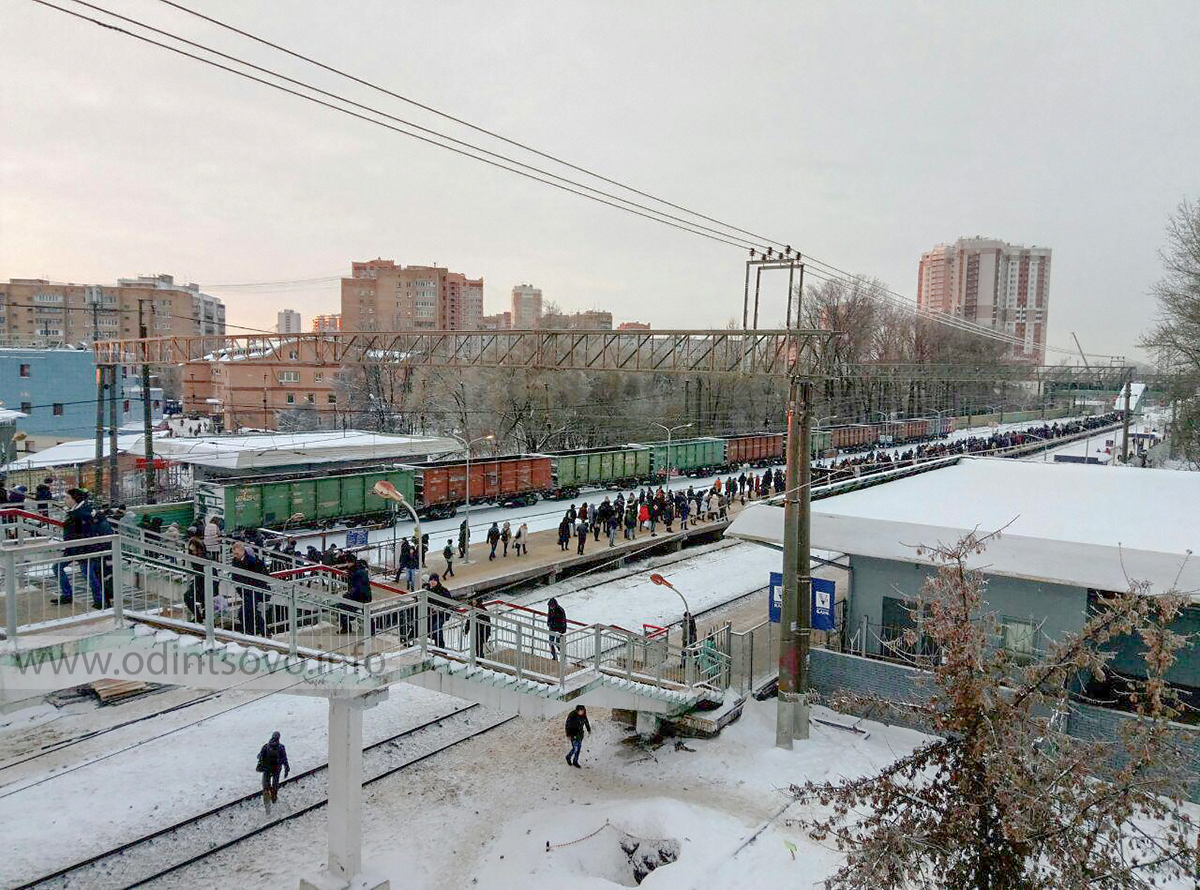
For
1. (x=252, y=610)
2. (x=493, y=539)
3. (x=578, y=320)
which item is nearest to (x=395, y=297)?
(x=578, y=320)

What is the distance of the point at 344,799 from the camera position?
31.6ft

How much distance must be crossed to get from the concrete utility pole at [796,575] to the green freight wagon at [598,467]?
78.5 ft

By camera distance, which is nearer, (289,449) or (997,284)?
(289,449)

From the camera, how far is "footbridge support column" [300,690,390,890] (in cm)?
963

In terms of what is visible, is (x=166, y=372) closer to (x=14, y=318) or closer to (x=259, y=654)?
(x=14, y=318)

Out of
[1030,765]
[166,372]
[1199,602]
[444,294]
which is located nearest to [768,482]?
[1199,602]

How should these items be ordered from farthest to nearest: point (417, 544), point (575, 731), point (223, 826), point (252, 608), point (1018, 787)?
point (417, 544), point (575, 731), point (223, 826), point (252, 608), point (1018, 787)

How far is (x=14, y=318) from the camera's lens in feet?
343

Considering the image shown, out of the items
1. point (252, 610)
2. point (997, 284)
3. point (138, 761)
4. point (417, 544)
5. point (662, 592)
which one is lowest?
point (662, 592)

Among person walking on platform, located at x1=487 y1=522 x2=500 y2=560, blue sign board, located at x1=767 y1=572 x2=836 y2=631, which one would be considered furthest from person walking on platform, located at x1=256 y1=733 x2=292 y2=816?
person walking on platform, located at x1=487 y1=522 x2=500 y2=560

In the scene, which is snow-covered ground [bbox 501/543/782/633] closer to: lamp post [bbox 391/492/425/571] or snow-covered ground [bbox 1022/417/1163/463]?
lamp post [bbox 391/492/425/571]

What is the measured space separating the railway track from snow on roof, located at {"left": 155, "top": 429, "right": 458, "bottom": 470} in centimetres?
1630

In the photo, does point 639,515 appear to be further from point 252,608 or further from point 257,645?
point 257,645

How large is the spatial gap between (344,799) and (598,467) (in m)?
29.7
